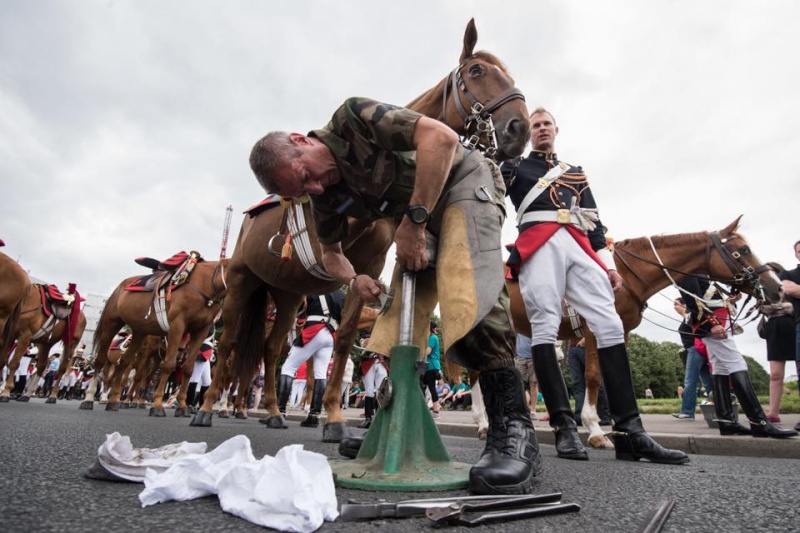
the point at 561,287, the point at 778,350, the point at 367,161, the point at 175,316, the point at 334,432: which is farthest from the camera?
the point at 175,316

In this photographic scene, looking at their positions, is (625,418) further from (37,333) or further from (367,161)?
(37,333)

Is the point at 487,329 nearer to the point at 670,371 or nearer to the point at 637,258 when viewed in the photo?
the point at 637,258

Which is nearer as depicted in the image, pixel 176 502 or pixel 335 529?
pixel 335 529

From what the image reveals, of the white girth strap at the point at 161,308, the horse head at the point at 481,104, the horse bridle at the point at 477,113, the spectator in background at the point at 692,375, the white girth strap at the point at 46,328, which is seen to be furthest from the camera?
the white girth strap at the point at 46,328

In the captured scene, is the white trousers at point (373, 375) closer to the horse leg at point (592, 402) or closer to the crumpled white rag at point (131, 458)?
the horse leg at point (592, 402)

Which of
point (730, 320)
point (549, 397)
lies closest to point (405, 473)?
point (549, 397)

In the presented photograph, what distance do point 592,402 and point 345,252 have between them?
285 cm

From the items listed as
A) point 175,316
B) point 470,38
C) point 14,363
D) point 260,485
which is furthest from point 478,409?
point 14,363

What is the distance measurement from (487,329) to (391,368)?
44 centimetres

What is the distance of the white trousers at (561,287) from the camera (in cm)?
374

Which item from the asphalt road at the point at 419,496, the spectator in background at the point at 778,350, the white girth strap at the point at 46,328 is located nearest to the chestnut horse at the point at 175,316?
the white girth strap at the point at 46,328

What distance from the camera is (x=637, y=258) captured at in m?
5.98

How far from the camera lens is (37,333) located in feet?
40.6

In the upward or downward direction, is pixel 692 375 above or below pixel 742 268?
below
